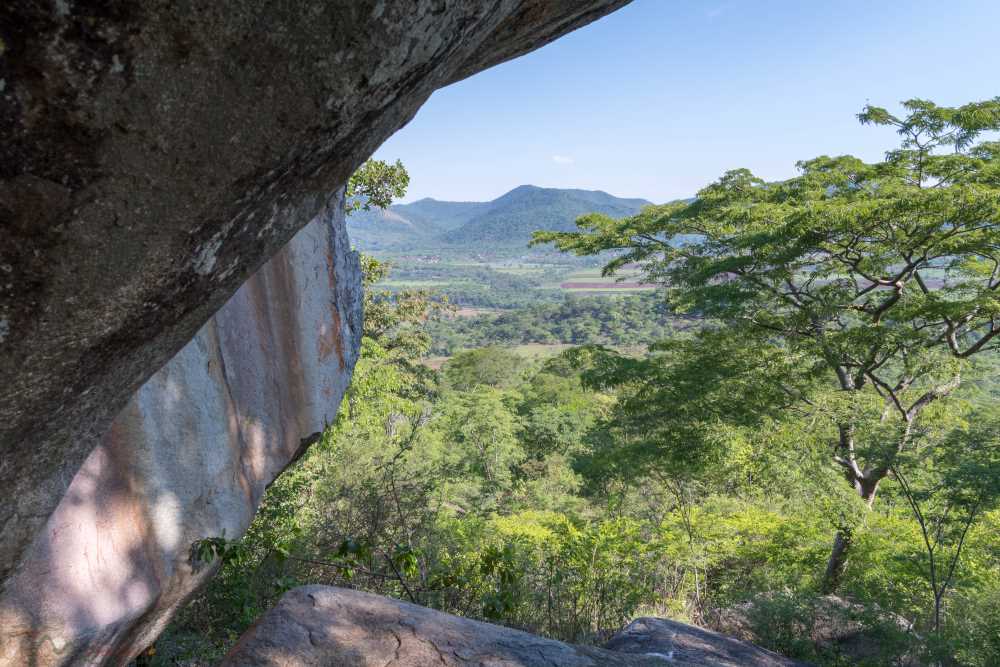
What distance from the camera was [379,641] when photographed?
3.46 m

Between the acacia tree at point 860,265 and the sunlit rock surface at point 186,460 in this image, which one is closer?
the sunlit rock surface at point 186,460

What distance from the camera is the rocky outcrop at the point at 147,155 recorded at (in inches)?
31.0

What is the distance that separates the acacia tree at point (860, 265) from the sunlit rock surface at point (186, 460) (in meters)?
6.97

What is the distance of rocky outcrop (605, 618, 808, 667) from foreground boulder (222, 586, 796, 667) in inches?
32.8

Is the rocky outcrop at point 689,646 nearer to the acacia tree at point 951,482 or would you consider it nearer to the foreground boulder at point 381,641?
the foreground boulder at point 381,641

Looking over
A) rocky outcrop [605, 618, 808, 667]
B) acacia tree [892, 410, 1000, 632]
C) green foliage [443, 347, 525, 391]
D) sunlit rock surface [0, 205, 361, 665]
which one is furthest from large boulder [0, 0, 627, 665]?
green foliage [443, 347, 525, 391]

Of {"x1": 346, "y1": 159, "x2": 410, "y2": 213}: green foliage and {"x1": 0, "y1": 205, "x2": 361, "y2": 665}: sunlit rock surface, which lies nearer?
{"x1": 0, "y1": 205, "x2": 361, "y2": 665}: sunlit rock surface

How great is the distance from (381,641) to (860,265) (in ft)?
30.1

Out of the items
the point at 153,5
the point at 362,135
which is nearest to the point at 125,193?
the point at 153,5

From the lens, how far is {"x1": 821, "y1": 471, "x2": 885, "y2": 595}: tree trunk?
9.60 m

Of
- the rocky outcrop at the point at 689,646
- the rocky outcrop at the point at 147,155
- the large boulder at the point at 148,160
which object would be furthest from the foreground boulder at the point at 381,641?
the rocky outcrop at the point at 147,155

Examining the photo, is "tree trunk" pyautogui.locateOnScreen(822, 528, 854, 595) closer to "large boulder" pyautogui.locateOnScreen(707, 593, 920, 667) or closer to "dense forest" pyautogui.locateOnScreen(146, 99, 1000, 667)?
"dense forest" pyautogui.locateOnScreen(146, 99, 1000, 667)

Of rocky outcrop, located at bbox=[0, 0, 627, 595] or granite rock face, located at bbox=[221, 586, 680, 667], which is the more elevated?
rocky outcrop, located at bbox=[0, 0, 627, 595]

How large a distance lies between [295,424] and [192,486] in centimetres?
Answer: 105
